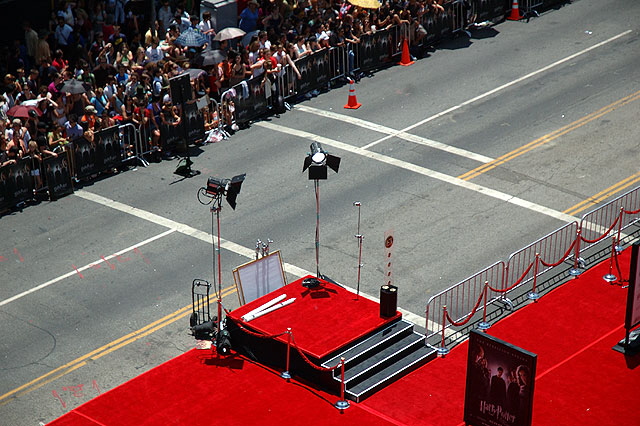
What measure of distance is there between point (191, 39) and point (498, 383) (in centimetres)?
1691

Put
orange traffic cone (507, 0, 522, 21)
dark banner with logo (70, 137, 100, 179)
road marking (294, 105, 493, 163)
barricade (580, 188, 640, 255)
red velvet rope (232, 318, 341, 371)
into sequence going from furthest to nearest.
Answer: orange traffic cone (507, 0, 522, 21), road marking (294, 105, 493, 163), dark banner with logo (70, 137, 100, 179), barricade (580, 188, 640, 255), red velvet rope (232, 318, 341, 371)

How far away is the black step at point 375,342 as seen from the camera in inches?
742

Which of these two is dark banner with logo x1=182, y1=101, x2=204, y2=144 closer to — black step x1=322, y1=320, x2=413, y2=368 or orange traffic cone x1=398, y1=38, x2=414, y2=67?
orange traffic cone x1=398, y1=38, x2=414, y2=67

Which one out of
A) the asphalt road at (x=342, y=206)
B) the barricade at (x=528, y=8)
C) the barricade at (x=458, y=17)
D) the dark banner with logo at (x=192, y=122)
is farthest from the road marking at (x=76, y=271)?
the barricade at (x=528, y=8)

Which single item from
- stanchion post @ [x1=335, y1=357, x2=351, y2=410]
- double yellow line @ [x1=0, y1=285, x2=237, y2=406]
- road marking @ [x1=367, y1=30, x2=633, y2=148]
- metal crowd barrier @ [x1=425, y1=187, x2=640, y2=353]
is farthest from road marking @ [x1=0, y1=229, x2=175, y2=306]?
stanchion post @ [x1=335, y1=357, x2=351, y2=410]

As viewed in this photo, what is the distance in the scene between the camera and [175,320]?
21188 mm

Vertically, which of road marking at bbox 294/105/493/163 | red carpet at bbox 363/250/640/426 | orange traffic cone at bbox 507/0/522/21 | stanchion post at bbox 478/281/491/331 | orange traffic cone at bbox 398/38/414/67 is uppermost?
orange traffic cone at bbox 507/0/522/21

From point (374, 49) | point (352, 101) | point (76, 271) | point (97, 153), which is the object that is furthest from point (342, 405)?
point (374, 49)

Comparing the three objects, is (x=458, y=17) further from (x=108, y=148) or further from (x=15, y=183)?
(x=15, y=183)

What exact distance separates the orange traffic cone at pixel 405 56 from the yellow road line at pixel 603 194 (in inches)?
373

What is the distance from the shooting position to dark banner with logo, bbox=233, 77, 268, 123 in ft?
97.2

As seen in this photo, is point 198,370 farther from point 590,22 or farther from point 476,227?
point 590,22

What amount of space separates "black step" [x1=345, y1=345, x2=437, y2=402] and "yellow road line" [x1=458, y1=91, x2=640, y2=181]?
7.75 m

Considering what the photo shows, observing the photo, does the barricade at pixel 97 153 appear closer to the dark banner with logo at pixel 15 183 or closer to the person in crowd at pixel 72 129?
the person in crowd at pixel 72 129
